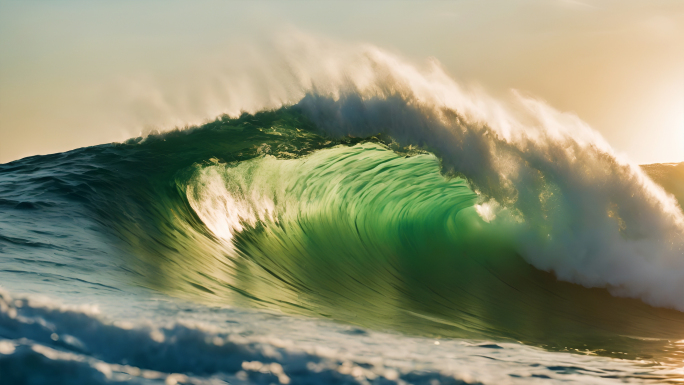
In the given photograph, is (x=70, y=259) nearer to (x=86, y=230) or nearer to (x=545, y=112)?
(x=86, y=230)

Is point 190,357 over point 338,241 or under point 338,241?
under

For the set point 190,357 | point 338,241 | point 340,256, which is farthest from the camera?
point 338,241

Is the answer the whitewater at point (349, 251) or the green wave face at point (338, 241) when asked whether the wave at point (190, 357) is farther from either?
the green wave face at point (338, 241)

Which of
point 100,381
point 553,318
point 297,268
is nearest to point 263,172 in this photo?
point 297,268

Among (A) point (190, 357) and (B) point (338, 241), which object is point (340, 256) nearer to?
(B) point (338, 241)

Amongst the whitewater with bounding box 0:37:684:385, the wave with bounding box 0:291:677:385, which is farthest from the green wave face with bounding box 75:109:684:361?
the wave with bounding box 0:291:677:385

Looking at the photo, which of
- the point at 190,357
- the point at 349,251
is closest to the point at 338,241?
the point at 349,251
